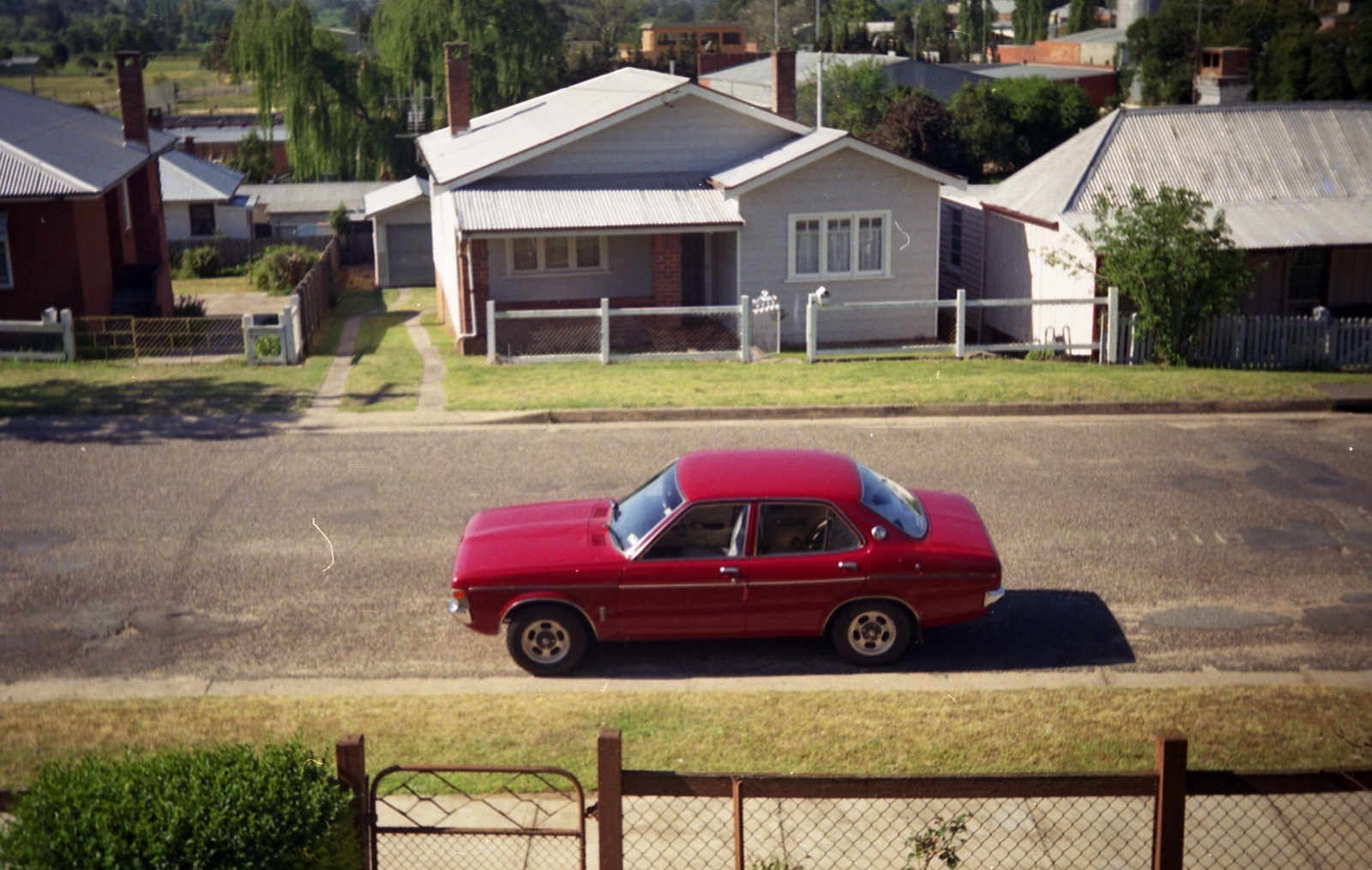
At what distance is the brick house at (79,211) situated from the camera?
26.1 m

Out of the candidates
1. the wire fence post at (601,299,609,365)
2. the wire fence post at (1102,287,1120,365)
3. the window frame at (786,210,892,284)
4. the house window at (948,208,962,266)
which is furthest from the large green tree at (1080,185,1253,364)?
the house window at (948,208,962,266)

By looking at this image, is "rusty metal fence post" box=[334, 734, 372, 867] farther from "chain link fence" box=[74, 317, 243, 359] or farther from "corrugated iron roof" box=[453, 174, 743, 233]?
"corrugated iron roof" box=[453, 174, 743, 233]

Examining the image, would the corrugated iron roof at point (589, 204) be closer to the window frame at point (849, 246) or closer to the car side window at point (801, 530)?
the window frame at point (849, 246)

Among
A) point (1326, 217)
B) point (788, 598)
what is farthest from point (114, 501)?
point (1326, 217)

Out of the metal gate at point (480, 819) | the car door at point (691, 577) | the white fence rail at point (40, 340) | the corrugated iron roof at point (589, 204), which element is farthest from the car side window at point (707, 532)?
the white fence rail at point (40, 340)

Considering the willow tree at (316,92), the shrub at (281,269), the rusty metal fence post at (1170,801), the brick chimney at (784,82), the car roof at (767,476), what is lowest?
the rusty metal fence post at (1170,801)

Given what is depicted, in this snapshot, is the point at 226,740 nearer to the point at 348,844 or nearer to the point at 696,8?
the point at 348,844

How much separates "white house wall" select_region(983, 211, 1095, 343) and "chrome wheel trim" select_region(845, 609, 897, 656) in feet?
47.9

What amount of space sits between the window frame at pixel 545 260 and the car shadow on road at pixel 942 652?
644 inches

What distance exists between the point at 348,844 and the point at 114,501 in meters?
9.72

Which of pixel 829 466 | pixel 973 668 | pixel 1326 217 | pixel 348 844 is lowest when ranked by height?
pixel 973 668

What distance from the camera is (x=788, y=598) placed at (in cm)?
1001

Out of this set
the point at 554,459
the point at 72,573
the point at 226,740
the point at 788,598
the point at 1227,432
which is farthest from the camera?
the point at 1227,432

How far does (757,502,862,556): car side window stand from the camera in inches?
395
